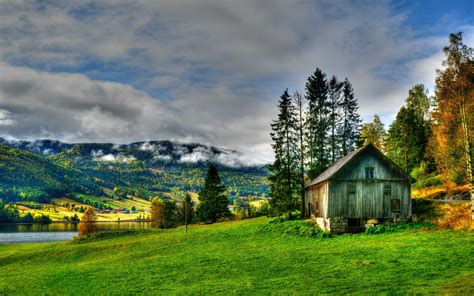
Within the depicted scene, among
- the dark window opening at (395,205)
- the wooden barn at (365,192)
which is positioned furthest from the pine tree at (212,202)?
the dark window opening at (395,205)

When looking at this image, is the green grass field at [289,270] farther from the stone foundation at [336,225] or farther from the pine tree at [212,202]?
the pine tree at [212,202]

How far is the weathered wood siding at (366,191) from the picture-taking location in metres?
41.0

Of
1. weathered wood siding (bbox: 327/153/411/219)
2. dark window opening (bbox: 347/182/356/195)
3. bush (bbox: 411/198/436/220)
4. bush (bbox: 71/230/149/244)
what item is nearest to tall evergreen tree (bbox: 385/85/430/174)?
bush (bbox: 411/198/436/220)

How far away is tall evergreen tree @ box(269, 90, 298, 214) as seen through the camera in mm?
51156

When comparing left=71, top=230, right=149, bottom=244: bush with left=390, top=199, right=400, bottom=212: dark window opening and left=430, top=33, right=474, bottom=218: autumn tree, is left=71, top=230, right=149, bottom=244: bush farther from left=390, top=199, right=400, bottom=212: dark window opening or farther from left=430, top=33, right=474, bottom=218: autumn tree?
left=430, top=33, right=474, bottom=218: autumn tree

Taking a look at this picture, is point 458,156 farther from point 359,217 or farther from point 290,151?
point 290,151

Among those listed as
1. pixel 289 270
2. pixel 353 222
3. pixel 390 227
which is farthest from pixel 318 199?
pixel 289 270

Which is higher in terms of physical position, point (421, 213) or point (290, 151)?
point (290, 151)

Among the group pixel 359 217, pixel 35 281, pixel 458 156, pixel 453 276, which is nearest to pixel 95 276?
pixel 35 281

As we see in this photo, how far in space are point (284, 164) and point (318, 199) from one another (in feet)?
27.7

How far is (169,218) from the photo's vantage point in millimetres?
106438

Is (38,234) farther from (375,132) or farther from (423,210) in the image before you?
(423,210)

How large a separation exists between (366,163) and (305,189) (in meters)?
15.1

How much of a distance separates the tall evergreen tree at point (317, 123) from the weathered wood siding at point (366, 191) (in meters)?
14.7
